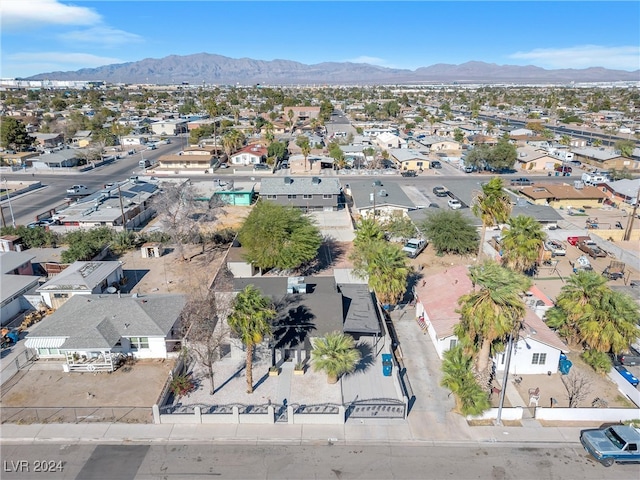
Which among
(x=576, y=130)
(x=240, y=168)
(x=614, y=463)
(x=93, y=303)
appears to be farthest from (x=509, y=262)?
(x=576, y=130)

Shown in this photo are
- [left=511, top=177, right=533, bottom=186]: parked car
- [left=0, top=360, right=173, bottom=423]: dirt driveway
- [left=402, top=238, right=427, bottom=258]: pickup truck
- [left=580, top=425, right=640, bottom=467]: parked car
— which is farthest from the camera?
[left=511, top=177, right=533, bottom=186]: parked car

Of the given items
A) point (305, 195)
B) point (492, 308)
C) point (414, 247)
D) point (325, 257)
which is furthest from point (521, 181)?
point (492, 308)

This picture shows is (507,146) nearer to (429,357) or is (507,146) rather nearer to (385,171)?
(385,171)

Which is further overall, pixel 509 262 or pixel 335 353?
pixel 509 262

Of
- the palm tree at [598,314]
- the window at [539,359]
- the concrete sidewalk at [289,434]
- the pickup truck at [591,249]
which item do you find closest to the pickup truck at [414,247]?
the pickup truck at [591,249]

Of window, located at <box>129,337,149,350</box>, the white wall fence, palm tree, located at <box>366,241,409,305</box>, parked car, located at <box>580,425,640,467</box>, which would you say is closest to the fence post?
the white wall fence

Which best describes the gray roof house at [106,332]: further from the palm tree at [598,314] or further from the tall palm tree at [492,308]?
the palm tree at [598,314]

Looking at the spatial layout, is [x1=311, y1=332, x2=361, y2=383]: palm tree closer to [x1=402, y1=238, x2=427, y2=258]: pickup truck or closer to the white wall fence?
the white wall fence
